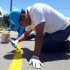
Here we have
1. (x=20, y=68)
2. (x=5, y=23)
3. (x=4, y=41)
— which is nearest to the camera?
(x=20, y=68)

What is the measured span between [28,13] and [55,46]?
1.40 metres

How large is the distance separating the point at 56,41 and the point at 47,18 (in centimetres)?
81

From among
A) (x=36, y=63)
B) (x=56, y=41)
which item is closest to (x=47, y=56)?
(x=56, y=41)

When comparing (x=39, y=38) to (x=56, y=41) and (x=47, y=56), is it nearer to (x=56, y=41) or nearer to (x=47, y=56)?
(x=47, y=56)

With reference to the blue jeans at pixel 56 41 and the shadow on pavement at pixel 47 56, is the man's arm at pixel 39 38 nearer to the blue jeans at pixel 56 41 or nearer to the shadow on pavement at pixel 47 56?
the shadow on pavement at pixel 47 56

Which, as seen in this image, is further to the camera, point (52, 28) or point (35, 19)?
point (52, 28)

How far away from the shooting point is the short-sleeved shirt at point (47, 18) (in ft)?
18.7

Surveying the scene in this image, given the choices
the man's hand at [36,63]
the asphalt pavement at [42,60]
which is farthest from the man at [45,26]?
the asphalt pavement at [42,60]

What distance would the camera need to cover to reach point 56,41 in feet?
21.6

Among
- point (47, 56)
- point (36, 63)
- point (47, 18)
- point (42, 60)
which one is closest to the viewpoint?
point (36, 63)

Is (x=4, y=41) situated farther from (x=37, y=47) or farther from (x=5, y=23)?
(x=5, y=23)

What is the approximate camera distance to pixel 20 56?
20.7 feet

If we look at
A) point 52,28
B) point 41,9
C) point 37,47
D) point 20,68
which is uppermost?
point 41,9

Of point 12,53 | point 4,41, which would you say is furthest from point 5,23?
point 12,53
